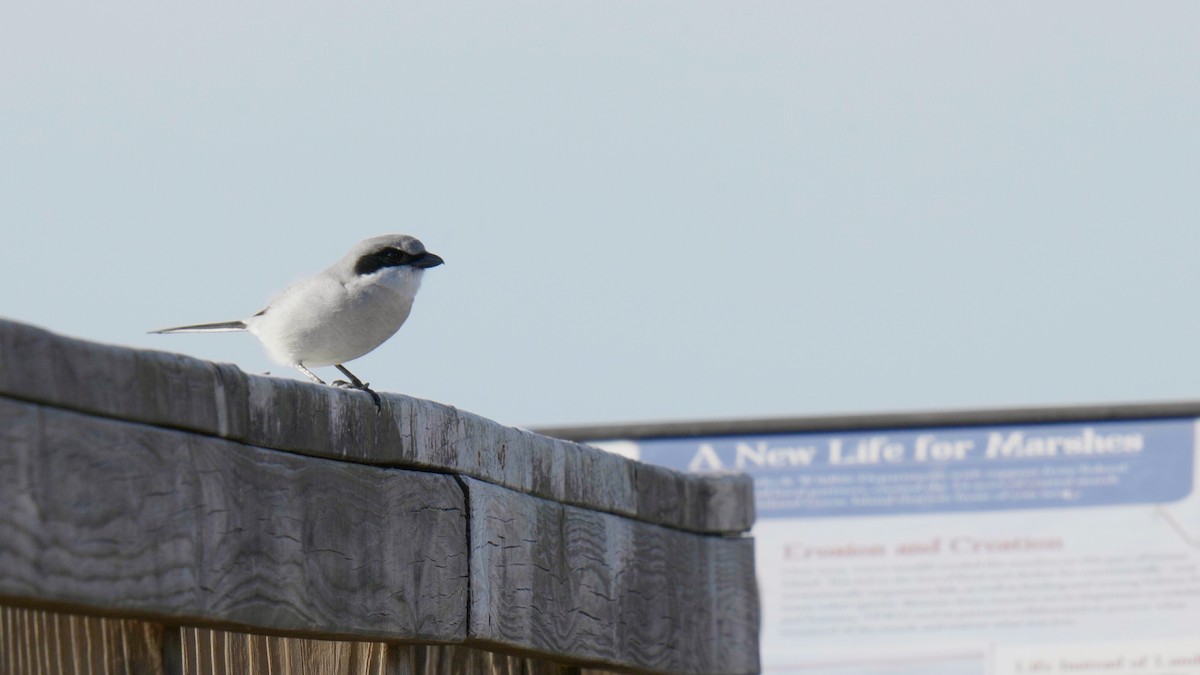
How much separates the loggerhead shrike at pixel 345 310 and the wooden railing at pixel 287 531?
124cm

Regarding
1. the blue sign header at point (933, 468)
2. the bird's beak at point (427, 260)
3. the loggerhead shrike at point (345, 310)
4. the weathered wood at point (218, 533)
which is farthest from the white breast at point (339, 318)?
the blue sign header at point (933, 468)

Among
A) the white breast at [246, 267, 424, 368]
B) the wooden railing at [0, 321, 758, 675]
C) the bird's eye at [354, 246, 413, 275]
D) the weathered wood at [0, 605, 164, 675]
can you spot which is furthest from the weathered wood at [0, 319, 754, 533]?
the bird's eye at [354, 246, 413, 275]

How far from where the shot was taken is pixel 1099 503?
6.97m

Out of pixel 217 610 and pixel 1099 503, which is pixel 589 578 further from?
pixel 1099 503

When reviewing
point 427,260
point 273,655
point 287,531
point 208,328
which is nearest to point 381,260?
point 427,260

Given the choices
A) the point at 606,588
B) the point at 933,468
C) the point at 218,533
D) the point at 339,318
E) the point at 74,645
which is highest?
the point at 933,468

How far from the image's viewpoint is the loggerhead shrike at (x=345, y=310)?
177 inches

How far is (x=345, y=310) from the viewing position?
448cm

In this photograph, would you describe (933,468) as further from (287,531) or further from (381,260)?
(287,531)

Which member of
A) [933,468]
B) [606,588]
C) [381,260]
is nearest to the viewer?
[606,588]

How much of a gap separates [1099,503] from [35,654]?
572 centimetres

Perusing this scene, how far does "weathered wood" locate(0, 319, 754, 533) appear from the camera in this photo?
1.69 meters

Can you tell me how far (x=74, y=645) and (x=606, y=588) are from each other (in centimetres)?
148

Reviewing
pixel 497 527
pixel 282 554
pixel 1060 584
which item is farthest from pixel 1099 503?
pixel 282 554
